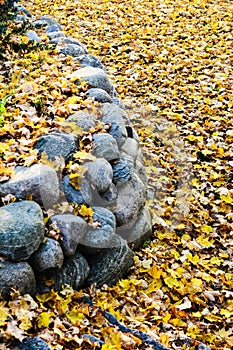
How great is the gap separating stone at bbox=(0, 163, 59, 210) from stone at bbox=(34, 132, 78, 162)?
0.23m

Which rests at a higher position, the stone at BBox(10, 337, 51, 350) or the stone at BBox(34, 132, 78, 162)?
the stone at BBox(34, 132, 78, 162)

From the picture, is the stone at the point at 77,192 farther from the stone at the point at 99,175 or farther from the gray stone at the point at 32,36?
the gray stone at the point at 32,36

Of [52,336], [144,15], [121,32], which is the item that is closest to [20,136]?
[52,336]

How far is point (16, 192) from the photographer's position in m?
3.15

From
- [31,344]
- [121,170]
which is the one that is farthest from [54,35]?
[31,344]

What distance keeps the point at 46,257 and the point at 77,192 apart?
68 centimetres

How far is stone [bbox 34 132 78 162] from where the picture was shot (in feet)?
11.6

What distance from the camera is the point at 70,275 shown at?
321 cm

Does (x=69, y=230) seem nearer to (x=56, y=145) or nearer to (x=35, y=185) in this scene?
(x=35, y=185)

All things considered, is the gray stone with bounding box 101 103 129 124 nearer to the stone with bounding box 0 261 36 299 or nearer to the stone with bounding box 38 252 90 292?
the stone with bounding box 38 252 90 292

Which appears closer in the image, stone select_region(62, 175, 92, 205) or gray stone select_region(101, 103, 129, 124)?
stone select_region(62, 175, 92, 205)

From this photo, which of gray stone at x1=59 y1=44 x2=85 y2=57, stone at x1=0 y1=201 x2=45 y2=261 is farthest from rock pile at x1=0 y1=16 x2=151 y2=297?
gray stone at x1=59 y1=44 x2=85 y2=57

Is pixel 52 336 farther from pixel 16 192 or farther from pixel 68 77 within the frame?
pixel 68 77

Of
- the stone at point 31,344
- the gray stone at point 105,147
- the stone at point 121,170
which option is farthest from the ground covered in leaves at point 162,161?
the stone at point 121,170
